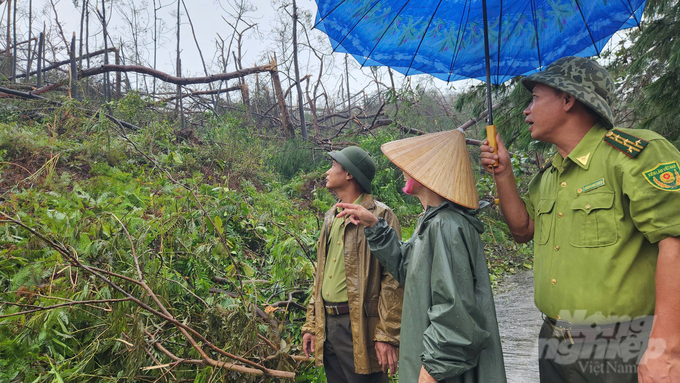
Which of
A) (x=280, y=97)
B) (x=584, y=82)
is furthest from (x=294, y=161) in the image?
(x=584, y=82)

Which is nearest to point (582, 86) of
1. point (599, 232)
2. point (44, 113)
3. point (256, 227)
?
point (599, 232)

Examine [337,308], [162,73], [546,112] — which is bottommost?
[337,308]

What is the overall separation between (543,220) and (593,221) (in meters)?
0.28

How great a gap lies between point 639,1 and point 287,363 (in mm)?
2962

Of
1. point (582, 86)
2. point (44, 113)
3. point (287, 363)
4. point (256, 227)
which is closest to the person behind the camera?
point (582, 86)

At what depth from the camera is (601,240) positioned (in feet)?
4.89

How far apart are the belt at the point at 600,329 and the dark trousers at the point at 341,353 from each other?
1156 mm

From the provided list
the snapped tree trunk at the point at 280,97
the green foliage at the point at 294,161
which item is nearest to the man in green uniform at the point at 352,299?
the green foliage at the point at 294,161

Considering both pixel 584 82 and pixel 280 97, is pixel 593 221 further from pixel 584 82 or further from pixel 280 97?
pixel 280 97

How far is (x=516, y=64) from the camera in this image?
95.7 inches

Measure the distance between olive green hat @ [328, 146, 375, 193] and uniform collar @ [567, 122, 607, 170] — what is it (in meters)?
1.28

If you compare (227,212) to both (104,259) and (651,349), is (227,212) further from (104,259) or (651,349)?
(651,349)

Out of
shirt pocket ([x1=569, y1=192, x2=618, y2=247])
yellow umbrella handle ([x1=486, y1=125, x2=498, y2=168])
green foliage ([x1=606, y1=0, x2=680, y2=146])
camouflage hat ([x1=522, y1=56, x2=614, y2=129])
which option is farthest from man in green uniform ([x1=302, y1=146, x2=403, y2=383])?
green foliage ([x1=606, y1=0, x2=680, y2=146])

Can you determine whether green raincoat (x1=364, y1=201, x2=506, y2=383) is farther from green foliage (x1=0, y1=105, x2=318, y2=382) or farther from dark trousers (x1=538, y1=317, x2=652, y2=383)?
green foliage (x1=0, y1=105, x2=318, y2=382)
